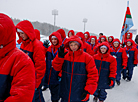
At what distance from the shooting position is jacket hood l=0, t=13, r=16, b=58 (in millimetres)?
969

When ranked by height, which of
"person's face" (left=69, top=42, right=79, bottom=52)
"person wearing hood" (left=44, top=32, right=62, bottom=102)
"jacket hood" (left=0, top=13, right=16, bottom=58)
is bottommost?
"person wearing hood" (left=44, top=32, right=62, bottom=102)

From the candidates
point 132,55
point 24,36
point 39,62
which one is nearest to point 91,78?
point 39,62

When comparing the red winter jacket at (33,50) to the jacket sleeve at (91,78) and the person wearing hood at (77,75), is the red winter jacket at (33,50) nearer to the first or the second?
the person wearing hood at (77,75)

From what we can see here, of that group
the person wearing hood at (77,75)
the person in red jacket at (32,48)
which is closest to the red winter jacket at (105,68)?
the person wearing hood at (77,75)

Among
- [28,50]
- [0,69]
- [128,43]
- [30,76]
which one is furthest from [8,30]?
[128,43]

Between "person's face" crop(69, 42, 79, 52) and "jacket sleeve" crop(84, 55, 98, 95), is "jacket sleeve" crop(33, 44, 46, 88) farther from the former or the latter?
"jacket sleeve" crop(84, 55, 98, 95)

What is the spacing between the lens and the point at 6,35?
3.26 feet

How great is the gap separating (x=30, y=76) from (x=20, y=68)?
12cm

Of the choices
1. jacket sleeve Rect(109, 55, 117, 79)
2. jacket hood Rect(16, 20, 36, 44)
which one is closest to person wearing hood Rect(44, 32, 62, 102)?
jacket hood Rect(16, 20, 36, 44)

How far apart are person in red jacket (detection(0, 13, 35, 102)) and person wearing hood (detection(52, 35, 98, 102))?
43.5 inches

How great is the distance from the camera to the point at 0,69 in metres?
1.00

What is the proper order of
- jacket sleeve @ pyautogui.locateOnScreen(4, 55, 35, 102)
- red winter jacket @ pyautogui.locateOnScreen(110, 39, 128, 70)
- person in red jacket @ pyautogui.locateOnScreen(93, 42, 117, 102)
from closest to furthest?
1. jacket sleeve @ pyautogui.locateOnScreen(4, 55, 35, 102)
2. person in red jacket @ pyautogui.locateOnScreen(93, 42, 117, 102)
3. red winter jacket @ pyautogui.locateOnScreen(110, 39, 128, 70)

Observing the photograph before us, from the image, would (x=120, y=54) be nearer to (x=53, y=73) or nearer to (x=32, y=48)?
(x=53, y=73)

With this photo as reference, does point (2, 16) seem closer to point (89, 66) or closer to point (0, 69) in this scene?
point (0, 69)
